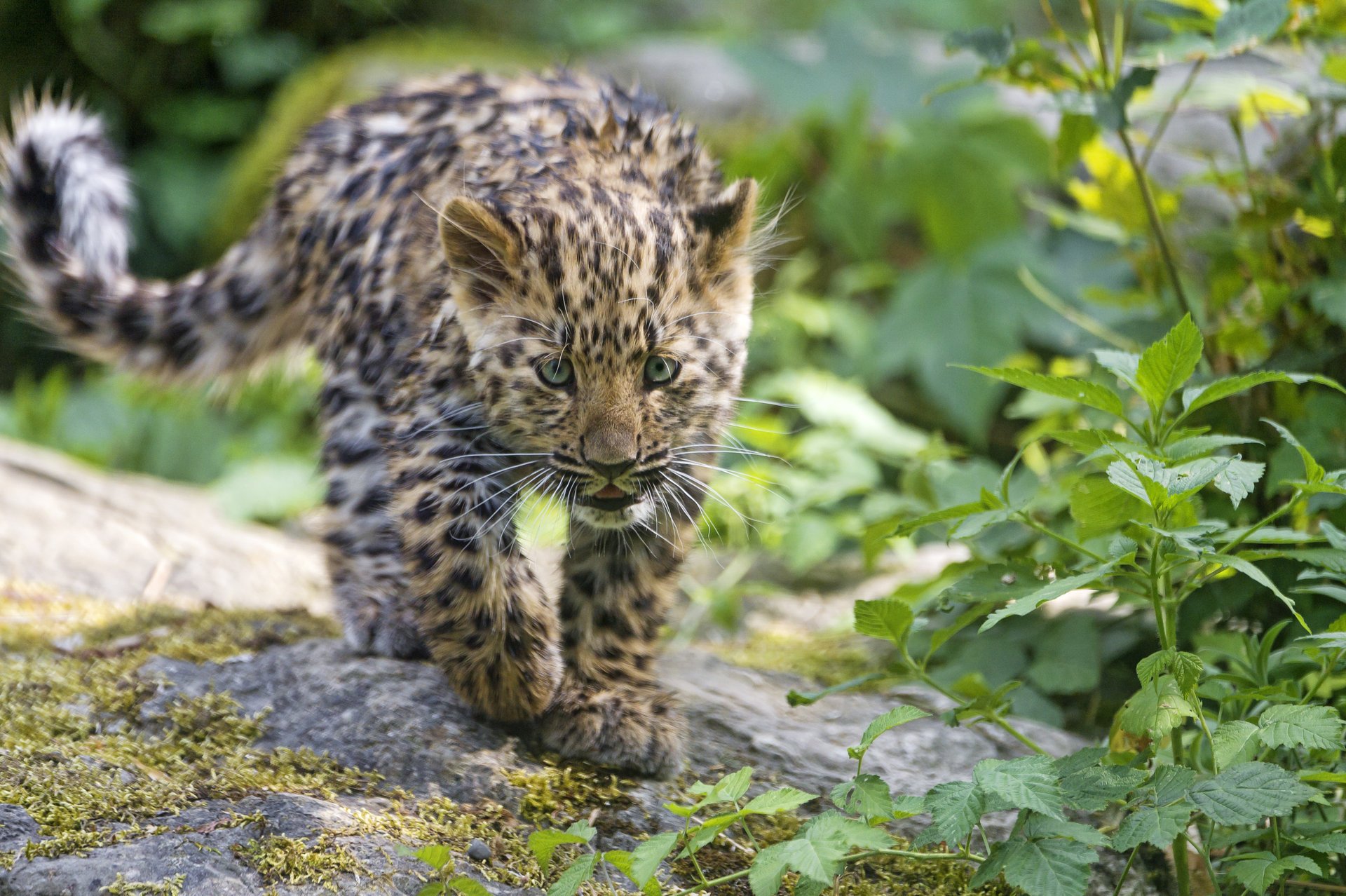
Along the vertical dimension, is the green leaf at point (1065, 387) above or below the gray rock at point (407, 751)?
above

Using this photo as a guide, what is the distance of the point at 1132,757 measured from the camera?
2709 mm

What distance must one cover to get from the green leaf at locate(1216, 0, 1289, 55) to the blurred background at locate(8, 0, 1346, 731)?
235 mm

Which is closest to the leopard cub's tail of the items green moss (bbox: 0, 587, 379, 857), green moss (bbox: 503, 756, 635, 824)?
green moss (bbox: 0, 587, 379, 857)

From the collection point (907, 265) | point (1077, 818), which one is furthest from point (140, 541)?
point (907, 265)

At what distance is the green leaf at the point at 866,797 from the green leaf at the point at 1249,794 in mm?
568

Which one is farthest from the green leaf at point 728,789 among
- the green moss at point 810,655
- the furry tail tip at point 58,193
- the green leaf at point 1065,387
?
the furry tail tip at point 58,193

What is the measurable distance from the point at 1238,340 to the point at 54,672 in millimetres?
3470

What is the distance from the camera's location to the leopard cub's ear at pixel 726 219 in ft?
10.5

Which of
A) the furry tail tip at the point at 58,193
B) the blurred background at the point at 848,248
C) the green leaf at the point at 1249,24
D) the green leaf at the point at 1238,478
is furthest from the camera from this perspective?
the furry tail tip at the point at 58,193

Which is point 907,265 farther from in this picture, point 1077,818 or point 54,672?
point 54,672

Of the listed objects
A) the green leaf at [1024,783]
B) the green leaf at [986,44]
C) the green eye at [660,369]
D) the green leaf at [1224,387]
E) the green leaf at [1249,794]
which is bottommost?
the green leaf at [1024,783]

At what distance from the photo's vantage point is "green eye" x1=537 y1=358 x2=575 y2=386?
9.65 ft

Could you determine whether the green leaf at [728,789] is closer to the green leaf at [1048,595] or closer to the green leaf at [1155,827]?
the green leaf at [1048,595]

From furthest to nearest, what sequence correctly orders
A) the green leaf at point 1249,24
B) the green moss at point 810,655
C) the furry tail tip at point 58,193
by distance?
the furry tail tip at point 58,193, the green moss at point 810,655, the green leaf at point 1249,24
